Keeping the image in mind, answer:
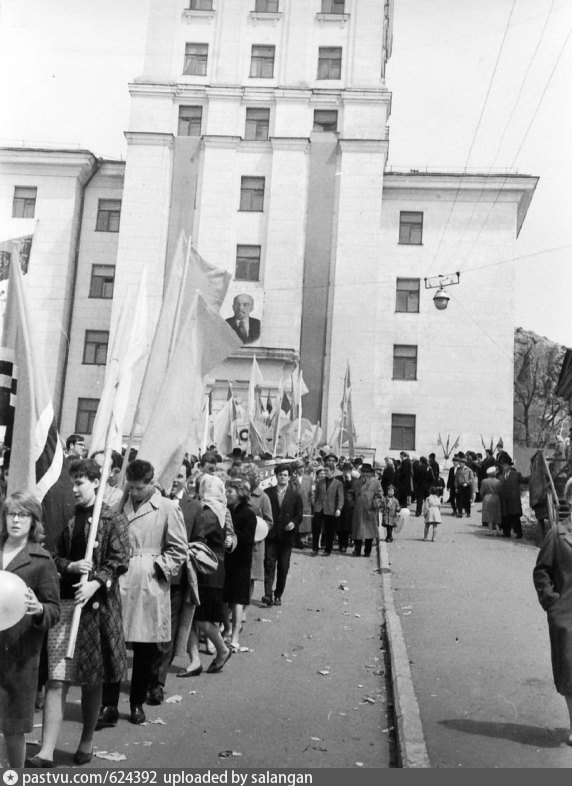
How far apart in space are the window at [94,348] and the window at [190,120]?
33.5 ft

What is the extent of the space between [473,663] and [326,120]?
35.3m

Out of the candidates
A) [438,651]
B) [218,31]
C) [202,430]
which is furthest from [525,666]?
[218,31]

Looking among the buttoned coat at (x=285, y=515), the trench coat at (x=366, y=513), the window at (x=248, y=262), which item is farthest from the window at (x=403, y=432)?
the buttoned coat at (x=285, y=515)

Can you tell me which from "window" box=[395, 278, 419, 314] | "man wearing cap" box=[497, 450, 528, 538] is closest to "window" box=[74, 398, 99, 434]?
"window" box=[395, 278, 419, 314]

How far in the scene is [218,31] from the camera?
3597 cm

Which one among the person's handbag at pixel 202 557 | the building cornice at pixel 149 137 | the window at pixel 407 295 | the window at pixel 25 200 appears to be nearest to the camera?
the person's handbag at pixel 202 557

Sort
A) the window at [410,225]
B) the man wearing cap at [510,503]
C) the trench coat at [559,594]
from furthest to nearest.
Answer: the window at [410,225] → the man wearing cap at [510,503] → the trench coat at [559,594]

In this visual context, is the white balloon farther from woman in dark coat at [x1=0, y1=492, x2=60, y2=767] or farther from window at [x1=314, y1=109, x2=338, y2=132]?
window at [x1=314, y1=109, x2=338, y2=132]

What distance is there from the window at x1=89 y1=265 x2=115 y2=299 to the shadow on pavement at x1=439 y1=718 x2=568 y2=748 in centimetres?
3723

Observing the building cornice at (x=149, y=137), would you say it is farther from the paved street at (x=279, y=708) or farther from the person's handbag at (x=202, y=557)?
the person's handbag at (x=202, y=557)

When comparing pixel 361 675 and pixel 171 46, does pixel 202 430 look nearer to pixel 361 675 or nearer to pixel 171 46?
pixel 361 675

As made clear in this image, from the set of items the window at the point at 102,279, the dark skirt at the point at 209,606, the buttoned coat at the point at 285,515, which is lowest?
the dark skirt at the point at 209,606

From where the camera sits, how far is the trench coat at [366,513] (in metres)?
17.4

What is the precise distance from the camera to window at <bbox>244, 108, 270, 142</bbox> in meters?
40.6
